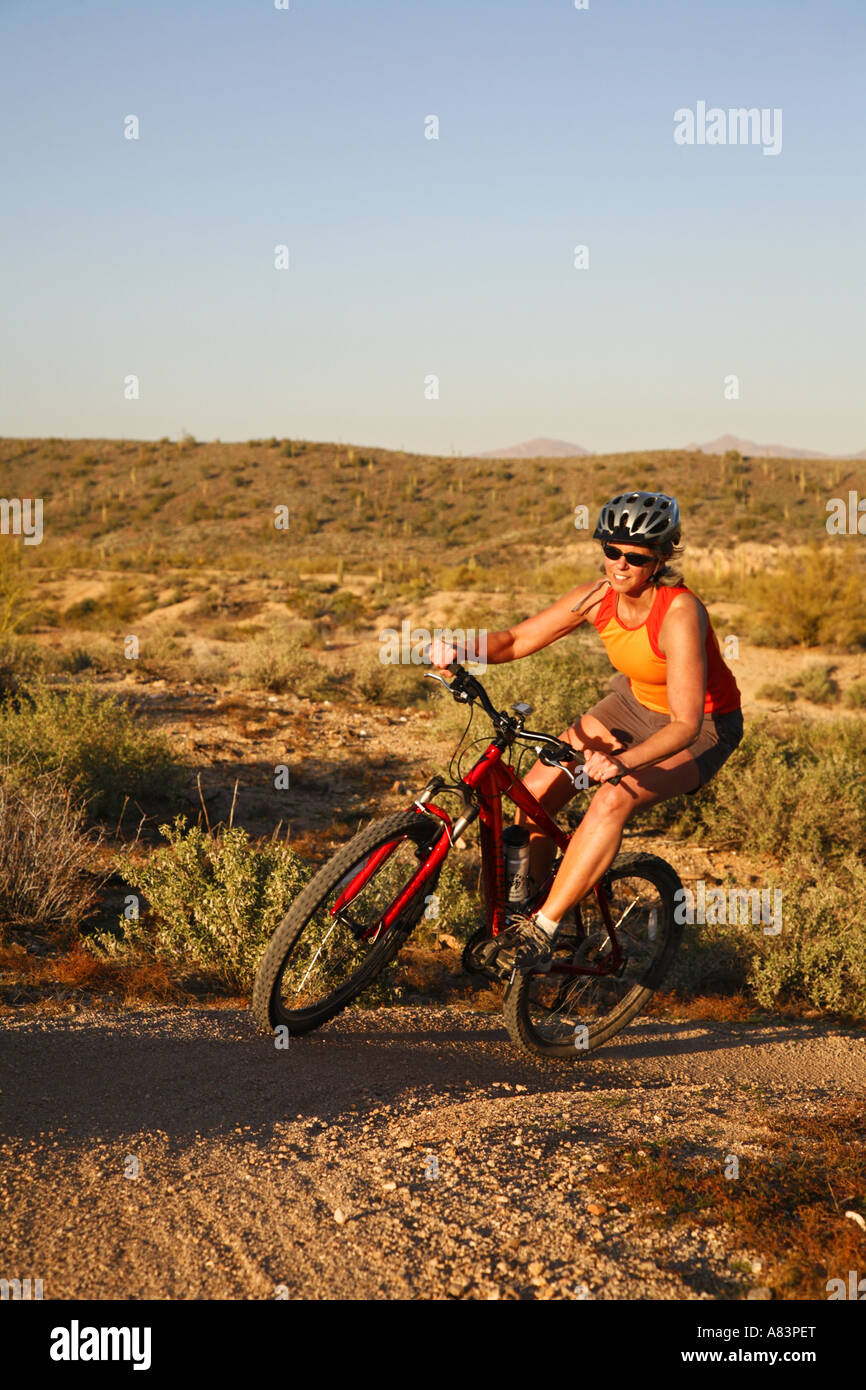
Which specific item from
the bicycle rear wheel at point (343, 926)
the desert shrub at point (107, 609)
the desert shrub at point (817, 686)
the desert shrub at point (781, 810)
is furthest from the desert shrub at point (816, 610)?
the bicycle rear wheel at point (343, 926)

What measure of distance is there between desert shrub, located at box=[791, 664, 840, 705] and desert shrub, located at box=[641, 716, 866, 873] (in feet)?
19.4

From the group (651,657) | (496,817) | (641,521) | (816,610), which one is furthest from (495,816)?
(816,610)

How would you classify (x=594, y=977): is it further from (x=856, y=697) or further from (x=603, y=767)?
(x=856, y=697)

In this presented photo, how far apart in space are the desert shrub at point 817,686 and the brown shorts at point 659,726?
11.5 meters

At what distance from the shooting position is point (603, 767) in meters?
3.81

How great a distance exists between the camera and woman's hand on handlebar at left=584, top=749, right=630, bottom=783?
381cm

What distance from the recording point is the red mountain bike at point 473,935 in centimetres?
400

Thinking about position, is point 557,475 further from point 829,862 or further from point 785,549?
point 829,862
